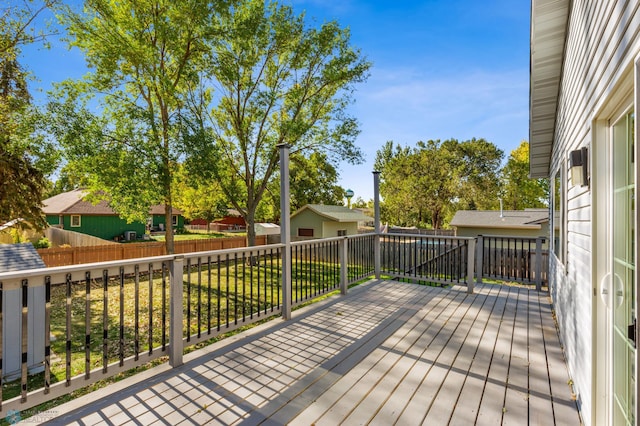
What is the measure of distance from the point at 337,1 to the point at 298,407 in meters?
10.2

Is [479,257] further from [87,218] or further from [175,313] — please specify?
[87,218]

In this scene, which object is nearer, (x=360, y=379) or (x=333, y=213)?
(x=360, y=379)

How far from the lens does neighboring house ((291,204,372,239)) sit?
1761 cm

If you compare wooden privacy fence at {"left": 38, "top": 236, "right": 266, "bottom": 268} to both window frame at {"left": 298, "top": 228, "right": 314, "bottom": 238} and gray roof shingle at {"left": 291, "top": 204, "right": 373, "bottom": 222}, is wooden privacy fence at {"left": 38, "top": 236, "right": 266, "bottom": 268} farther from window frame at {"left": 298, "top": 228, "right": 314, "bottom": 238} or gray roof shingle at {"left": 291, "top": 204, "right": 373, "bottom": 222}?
gray roof shingle at {"left": 291, "top": 204, "right": 373, "bottom": 222}

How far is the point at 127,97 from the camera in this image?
34.0 ft

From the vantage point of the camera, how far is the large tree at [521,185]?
78.3 feet

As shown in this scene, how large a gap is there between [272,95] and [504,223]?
12941 mm

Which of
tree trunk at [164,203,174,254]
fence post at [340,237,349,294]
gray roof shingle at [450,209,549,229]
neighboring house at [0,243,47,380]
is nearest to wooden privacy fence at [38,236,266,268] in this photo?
tree trunk at [164,203,174,254]

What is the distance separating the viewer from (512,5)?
216 inches

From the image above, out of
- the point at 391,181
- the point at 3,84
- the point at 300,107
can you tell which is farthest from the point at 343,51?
the point at 391,181

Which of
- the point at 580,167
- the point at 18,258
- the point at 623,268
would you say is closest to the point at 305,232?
the point at 18,258

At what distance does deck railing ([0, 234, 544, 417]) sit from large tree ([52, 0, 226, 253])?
3239mm

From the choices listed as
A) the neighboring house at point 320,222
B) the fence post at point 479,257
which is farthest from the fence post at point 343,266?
the neighboring house at point 320,222

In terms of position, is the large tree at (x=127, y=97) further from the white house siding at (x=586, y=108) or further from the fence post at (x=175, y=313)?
the white house siding at (x=586, y=108)
